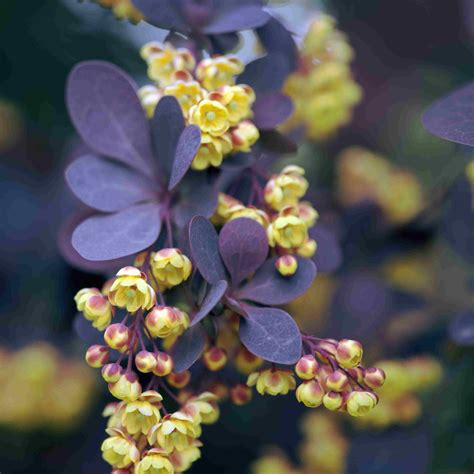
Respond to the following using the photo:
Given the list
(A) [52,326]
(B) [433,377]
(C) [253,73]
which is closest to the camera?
(C) [253,73]

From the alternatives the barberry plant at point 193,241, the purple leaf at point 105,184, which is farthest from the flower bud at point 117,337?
the purple leaf at point 105,184

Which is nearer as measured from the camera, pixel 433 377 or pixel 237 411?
pixel 433 377

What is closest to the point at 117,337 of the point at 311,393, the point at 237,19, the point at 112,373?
the point at 112,373

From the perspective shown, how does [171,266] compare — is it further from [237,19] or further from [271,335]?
[237,19]

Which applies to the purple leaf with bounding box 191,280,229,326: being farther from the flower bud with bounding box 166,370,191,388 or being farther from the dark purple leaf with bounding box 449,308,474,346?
the dark purple leaf with bounding box 449,308,474,346

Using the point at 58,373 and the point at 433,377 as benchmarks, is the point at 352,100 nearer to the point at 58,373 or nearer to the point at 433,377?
the point at 433,377

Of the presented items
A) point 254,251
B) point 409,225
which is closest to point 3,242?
point 254,251
